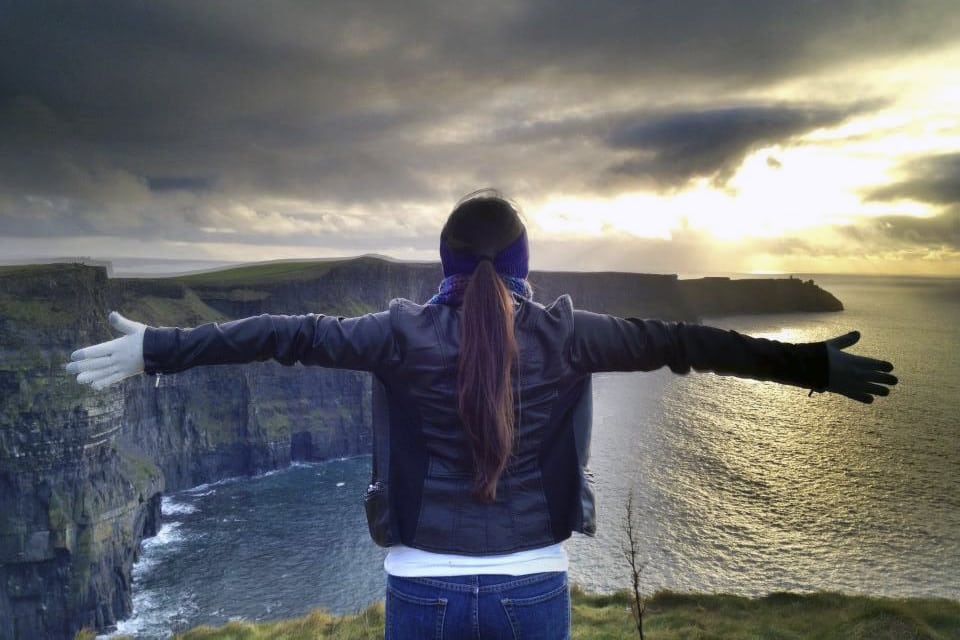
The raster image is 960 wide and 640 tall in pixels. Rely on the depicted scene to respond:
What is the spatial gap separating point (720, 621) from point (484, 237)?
2297cm

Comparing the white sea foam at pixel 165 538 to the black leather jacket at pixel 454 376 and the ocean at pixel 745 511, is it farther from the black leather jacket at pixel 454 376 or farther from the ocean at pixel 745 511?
the black leather jacket at pixel 454 376

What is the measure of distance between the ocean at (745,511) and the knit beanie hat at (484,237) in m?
26.2

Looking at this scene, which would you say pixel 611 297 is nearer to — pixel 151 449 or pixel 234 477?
pixel 234 477

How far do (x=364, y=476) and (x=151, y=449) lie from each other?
22677 millimetres

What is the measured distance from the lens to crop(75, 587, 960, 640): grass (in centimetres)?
1667

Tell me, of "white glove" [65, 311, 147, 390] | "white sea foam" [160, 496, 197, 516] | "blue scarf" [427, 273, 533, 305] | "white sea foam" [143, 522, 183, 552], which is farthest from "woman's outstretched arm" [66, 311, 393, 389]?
"white sea foam" [160, 496, 197, 516]

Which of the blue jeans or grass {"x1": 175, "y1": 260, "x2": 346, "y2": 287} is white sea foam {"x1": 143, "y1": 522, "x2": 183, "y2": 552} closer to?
grass {"x1": 175, "y1": 260, "x2": 346, "y2": 287}

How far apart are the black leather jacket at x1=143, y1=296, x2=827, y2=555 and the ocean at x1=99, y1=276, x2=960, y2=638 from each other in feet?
85.3

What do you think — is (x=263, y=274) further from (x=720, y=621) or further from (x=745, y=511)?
(x=720, y=621)

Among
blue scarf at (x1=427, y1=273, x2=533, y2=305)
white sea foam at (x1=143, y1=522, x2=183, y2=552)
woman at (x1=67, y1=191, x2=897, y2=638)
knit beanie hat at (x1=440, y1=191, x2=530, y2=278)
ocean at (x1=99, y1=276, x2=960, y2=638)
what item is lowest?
white sea foam at (x1=143, y1=522, x2=183, y2=552)

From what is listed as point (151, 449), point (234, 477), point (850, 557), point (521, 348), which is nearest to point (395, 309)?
point (521, 348)

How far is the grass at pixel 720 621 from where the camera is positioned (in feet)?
54.7

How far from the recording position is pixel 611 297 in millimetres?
102312

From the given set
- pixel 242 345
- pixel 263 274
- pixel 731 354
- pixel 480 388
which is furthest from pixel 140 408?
pixel 731 354
